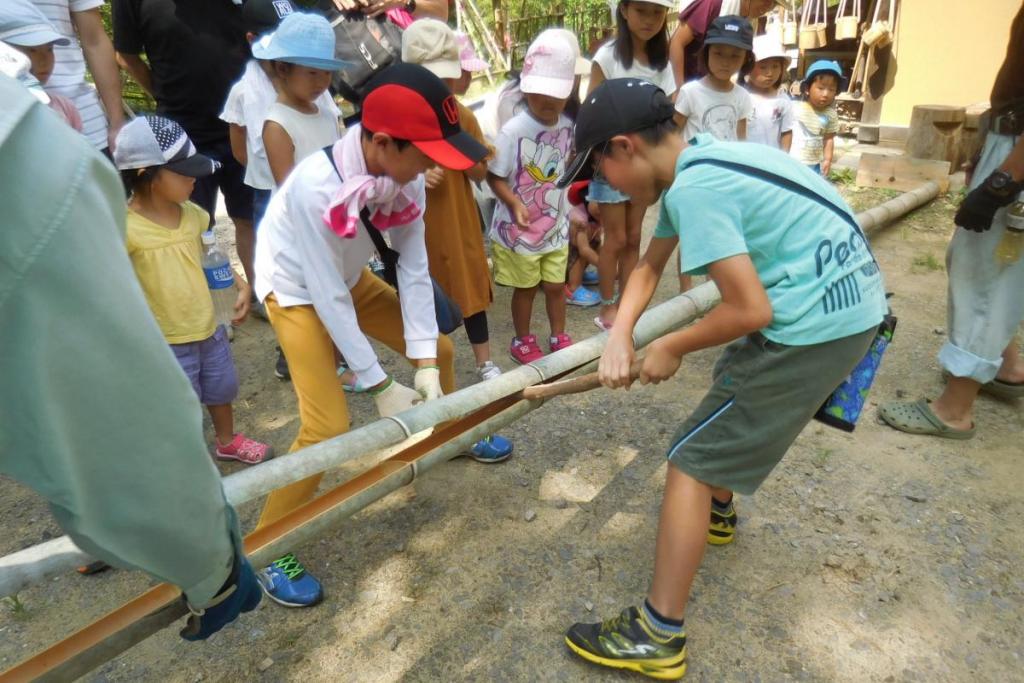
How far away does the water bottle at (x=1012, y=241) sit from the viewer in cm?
291

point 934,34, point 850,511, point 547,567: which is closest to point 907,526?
point 850,511

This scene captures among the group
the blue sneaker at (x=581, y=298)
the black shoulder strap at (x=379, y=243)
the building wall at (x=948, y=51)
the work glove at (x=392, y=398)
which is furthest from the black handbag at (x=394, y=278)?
the building wall at (x=948, y=51)

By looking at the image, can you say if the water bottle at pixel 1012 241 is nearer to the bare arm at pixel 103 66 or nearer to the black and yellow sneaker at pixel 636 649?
the black and yellow sneaker at pixel 636 649

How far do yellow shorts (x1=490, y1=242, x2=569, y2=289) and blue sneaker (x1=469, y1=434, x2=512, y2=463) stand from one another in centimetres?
106

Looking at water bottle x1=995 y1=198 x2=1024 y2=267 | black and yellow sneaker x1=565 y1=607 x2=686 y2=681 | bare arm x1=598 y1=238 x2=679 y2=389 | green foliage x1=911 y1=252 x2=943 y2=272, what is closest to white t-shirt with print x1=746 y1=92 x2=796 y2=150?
green foliage x1=911 y1=252 x2=943 y2=272

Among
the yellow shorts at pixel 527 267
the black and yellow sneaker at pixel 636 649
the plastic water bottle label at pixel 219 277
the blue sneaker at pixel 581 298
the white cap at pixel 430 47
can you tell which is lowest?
the blue sneaker at pixel 581 298

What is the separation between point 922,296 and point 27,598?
17.5 ft

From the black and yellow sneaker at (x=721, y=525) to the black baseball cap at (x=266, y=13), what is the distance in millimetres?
3178

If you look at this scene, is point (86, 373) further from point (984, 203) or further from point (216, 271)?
point (984, 203)

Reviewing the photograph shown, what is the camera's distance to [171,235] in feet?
9.07

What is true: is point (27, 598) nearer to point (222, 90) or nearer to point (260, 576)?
point (260, 576)

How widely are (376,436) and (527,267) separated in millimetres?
2166

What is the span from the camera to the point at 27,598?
2.50 m

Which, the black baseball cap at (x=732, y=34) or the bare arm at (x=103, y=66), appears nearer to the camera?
the bare arm at (x=103, y=66)
